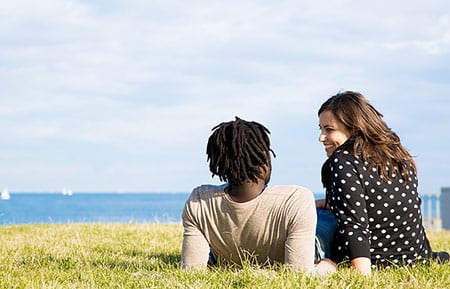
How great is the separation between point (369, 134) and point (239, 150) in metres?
1.13

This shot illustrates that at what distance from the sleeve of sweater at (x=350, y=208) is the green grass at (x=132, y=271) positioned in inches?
8.6

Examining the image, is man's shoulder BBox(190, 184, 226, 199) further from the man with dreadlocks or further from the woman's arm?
the woman's arm

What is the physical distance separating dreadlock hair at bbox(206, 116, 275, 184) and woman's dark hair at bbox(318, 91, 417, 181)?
77cm

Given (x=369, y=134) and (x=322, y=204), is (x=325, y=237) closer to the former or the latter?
(x=322, y=204)

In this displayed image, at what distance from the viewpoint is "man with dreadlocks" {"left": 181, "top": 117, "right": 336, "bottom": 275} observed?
4152 millimetres

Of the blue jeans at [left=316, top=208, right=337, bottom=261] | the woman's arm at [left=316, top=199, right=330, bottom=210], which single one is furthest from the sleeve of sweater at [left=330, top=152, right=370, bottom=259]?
the woman's arm at [left=316, top=199, right=330, bottom=210]

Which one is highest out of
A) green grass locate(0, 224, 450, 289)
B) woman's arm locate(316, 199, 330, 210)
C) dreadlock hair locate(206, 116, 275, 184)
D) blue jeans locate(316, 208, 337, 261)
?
dreadlock hair locate(206, 116, 275, 184)

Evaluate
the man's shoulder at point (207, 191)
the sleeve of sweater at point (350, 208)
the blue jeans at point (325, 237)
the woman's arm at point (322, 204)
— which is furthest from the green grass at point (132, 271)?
the woman's arm at point (322, 204)

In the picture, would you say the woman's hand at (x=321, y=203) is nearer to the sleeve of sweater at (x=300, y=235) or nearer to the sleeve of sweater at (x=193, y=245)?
the sleeve of sweater at (x=300, y=235)

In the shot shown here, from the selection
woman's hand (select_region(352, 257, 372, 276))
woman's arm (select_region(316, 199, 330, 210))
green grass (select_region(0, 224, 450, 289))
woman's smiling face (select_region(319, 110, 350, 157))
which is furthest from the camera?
woman's arm (select_region(316, 199, 330, 210))

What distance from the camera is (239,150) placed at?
4.10 m

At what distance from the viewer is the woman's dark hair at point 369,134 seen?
466cm

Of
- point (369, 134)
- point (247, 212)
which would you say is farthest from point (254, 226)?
point (369, 134)

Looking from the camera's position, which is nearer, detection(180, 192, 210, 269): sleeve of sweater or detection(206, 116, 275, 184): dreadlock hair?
detection(206, 116, 275, 184): dreadlock hair
